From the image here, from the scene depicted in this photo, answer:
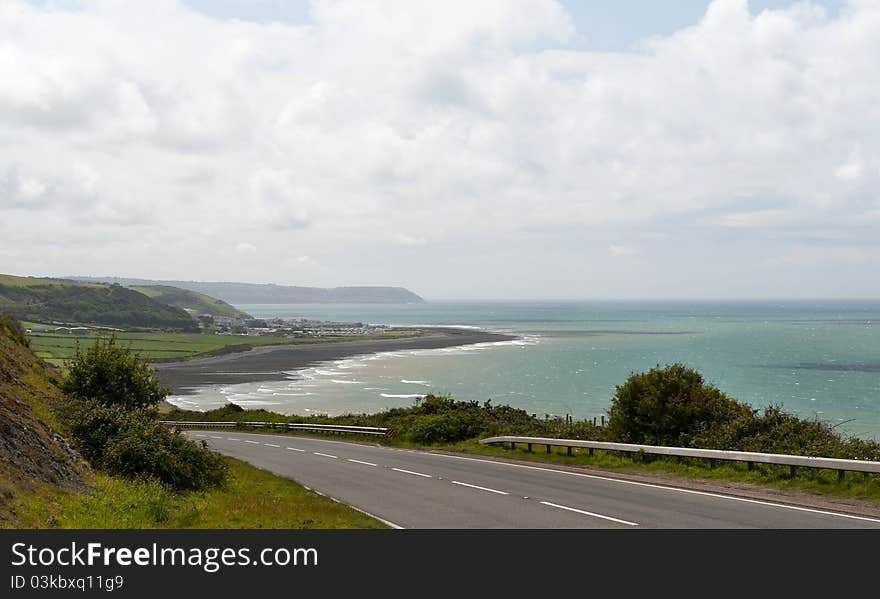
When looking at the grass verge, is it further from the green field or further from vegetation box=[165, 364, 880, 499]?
the green field

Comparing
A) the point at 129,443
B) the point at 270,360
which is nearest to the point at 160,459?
the point at 129,443

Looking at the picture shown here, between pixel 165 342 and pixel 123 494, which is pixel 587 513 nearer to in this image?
pixel 123 494

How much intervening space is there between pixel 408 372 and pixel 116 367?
88270 mm

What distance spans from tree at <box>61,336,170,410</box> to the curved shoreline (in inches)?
2759

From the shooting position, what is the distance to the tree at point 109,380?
24219mm

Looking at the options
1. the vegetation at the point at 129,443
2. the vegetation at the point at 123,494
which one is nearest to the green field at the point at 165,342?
the vegetation at the point at 129,443

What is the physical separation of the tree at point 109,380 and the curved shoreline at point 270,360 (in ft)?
230

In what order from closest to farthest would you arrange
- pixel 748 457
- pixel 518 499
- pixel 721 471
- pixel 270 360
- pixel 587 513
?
pixel 587 513
pixel 518 499
pixel 748 457
pixel 721 471
pixel 270 360

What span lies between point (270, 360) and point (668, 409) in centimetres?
12170

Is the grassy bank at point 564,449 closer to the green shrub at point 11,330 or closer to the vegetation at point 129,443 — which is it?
the vegetation at point 129,443

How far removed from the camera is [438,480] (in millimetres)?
20094

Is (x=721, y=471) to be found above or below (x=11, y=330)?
below

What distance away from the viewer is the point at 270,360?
138 metres
